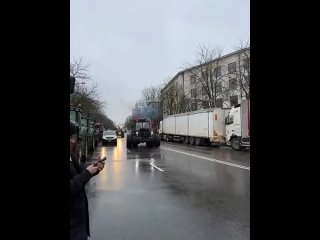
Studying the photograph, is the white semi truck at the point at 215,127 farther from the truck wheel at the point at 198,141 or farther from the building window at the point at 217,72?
the building window at the point at 217,72

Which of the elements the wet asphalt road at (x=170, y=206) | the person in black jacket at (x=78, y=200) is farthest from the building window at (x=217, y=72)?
the person in black jacket at (x=78, y=200)

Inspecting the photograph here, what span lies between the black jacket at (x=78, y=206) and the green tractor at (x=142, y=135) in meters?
29.3

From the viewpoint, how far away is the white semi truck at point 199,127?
31.6m

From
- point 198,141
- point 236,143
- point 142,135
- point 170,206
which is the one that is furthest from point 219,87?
point 170,206

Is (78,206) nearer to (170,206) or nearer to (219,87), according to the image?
(170,206)

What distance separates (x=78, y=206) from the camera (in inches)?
103

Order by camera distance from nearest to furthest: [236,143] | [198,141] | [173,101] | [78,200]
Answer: [78,200], [236,143], [198,141], [173,101]

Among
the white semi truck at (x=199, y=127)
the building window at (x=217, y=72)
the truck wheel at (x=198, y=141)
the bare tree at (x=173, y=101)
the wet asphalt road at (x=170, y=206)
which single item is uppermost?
the building window at (x=217, y=72)

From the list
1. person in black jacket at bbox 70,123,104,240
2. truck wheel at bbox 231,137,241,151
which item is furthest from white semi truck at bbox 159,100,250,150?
person in black jacket at bbox 70,123,104,240

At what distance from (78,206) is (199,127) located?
33.1m

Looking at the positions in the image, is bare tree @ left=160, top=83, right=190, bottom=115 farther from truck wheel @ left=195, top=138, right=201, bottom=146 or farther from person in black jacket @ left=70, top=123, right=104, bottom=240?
person in black jacket @ left=70, top=123, right=104, bottom=240
